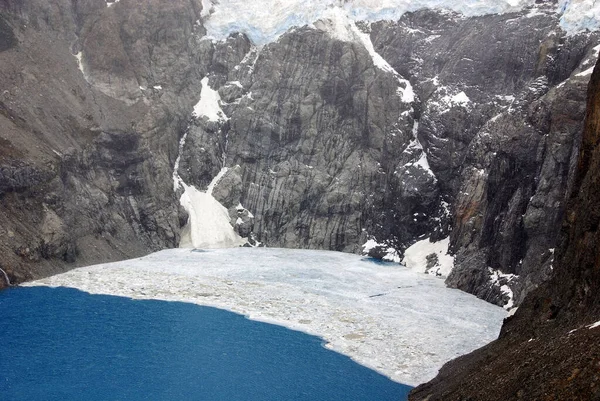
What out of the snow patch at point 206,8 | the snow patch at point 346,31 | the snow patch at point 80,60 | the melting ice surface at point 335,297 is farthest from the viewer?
the snow patch at point 206,8

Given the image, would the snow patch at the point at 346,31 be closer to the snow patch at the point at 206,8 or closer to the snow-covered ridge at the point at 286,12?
the snow-covered ridge at the point at 286,12

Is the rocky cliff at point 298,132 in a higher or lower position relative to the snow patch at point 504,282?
higher

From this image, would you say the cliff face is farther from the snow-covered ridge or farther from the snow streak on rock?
the snow-covered ridge

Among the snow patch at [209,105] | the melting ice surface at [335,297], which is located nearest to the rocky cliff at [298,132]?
the snow patch at [209,105]

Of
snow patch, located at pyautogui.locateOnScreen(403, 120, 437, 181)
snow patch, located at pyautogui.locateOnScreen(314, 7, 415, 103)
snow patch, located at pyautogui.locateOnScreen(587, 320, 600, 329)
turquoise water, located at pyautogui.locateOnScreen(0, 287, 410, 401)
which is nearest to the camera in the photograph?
snow patch, located at pyautogui.locateOnScreen(587, 320, 600, 329)

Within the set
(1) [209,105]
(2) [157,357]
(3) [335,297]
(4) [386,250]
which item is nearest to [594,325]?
(2) [157,357]

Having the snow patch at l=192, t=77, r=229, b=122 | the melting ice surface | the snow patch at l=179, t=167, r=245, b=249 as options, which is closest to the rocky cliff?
the snow patch at l=192, t=77, r=229, b=122

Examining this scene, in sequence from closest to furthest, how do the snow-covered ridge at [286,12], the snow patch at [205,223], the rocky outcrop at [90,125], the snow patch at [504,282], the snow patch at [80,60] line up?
the snow patch at [504,282] → the rocky outcrop at [90,125] → the snow patch at [205,223] → the snow patch at [80,60] → the snow-covered ridge at [286,12]
